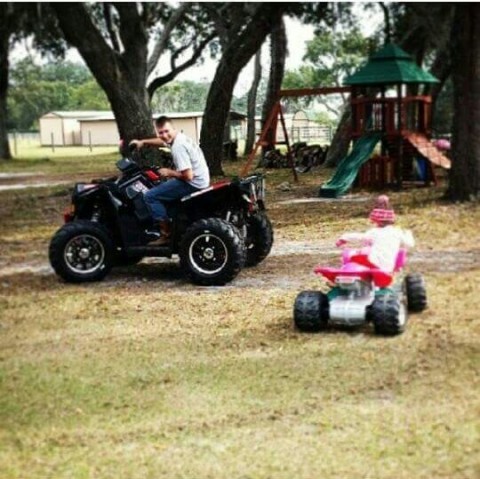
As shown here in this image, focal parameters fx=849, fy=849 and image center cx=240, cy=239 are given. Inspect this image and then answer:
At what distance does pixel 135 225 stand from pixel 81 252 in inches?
21.7

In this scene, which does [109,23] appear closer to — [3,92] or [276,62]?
[276,62]

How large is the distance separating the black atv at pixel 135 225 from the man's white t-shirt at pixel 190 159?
0.12 metres

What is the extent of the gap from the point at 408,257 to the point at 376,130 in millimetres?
8562

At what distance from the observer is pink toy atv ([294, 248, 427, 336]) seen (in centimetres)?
564

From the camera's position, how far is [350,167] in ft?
52.0

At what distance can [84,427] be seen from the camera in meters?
4.25

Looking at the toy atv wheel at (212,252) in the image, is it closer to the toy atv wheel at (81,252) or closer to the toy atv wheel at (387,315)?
the toy atv wheel at (81,252)

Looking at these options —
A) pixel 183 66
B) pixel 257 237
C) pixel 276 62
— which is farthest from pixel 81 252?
pixel 183 66

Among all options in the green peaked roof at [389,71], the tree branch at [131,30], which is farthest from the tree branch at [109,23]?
the green peaked roof at [389,71]

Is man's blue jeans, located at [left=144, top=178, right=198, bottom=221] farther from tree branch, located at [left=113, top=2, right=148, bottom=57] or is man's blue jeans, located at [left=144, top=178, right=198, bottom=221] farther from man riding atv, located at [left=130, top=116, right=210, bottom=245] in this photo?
tree branch, located at [left=113, top=2, right=148, bottom=57]

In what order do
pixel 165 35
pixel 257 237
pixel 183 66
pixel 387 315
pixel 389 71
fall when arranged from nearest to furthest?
pixel 387 315 → pixel 257 237 → pixel 389 71 → pixel 165 35 → pixel 183 66

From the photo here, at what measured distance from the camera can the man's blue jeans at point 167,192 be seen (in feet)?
25.1

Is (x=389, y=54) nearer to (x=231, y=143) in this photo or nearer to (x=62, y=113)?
(x=231, y=143)

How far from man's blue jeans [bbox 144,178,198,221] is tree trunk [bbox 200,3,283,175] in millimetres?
9891
